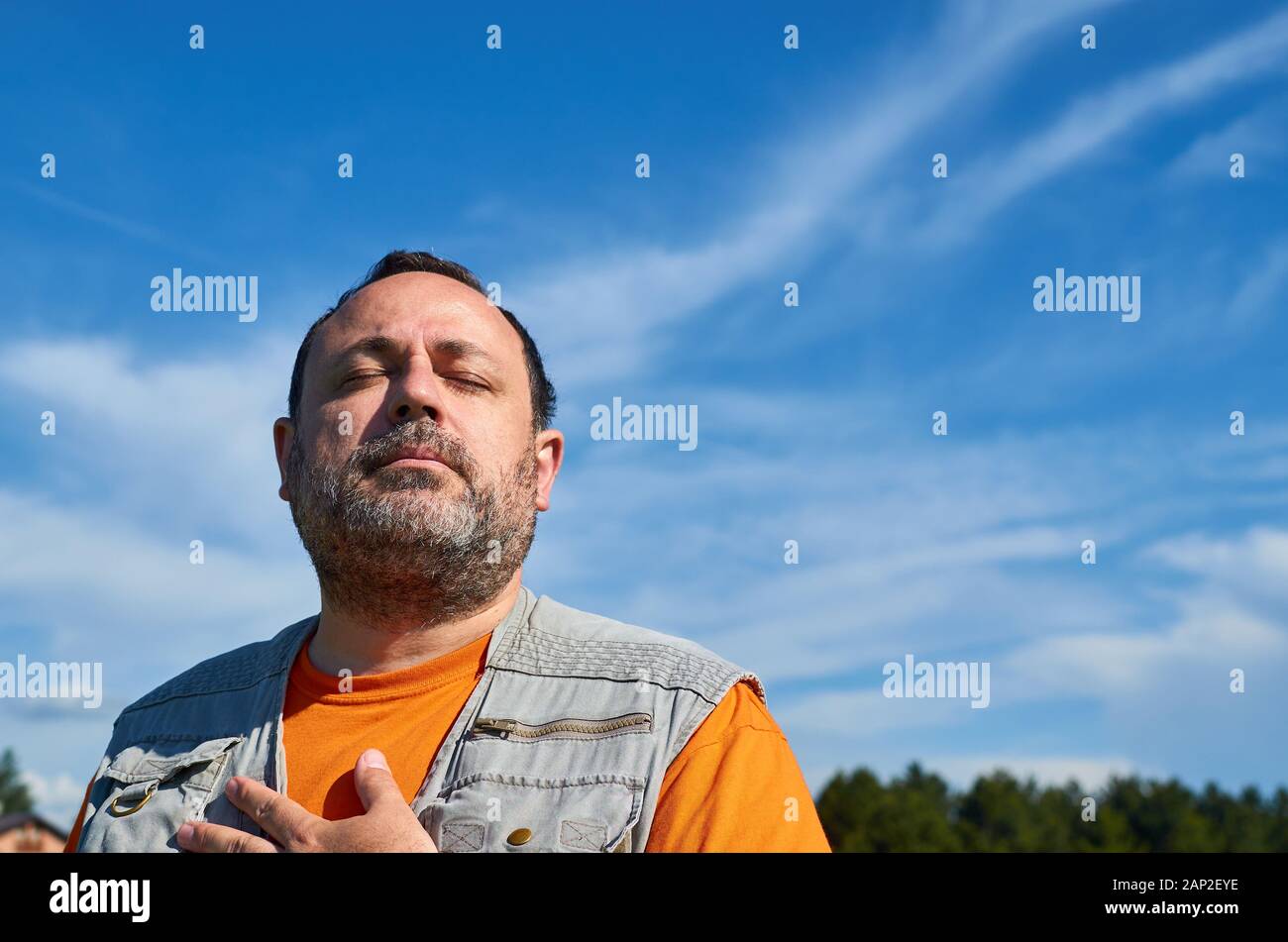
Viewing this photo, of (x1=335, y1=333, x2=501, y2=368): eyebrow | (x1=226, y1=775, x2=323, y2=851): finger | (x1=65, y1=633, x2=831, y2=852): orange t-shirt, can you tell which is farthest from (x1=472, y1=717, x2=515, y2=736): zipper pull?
(x1=335, y1=333, x2=501, y2=368): eyebrow

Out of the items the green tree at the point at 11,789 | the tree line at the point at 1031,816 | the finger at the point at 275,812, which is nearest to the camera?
the finger at the point at 275,812

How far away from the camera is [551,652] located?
4551mm

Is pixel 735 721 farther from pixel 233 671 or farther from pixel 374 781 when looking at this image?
pixel 233 671

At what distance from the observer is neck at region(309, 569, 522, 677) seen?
4613mm

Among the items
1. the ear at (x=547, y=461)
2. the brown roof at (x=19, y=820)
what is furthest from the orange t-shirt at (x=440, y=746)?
the brown roof at (x=19, y=820)

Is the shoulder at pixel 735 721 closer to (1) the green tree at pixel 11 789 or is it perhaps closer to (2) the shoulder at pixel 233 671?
(2) the shoulder at pixel 233 671

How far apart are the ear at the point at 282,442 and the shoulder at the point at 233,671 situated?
651mm

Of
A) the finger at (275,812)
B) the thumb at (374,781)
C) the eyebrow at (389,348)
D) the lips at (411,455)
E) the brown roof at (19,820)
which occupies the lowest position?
the brown roof at (19,820)

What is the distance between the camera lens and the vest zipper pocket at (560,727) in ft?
13.4

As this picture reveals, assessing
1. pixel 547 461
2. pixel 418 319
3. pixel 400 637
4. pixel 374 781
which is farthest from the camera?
pixel 547 461

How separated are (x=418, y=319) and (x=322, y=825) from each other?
207 centimetres

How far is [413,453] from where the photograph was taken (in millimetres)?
4457

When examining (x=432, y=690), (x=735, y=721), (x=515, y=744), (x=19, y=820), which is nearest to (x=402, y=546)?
(x=432, y=690)
